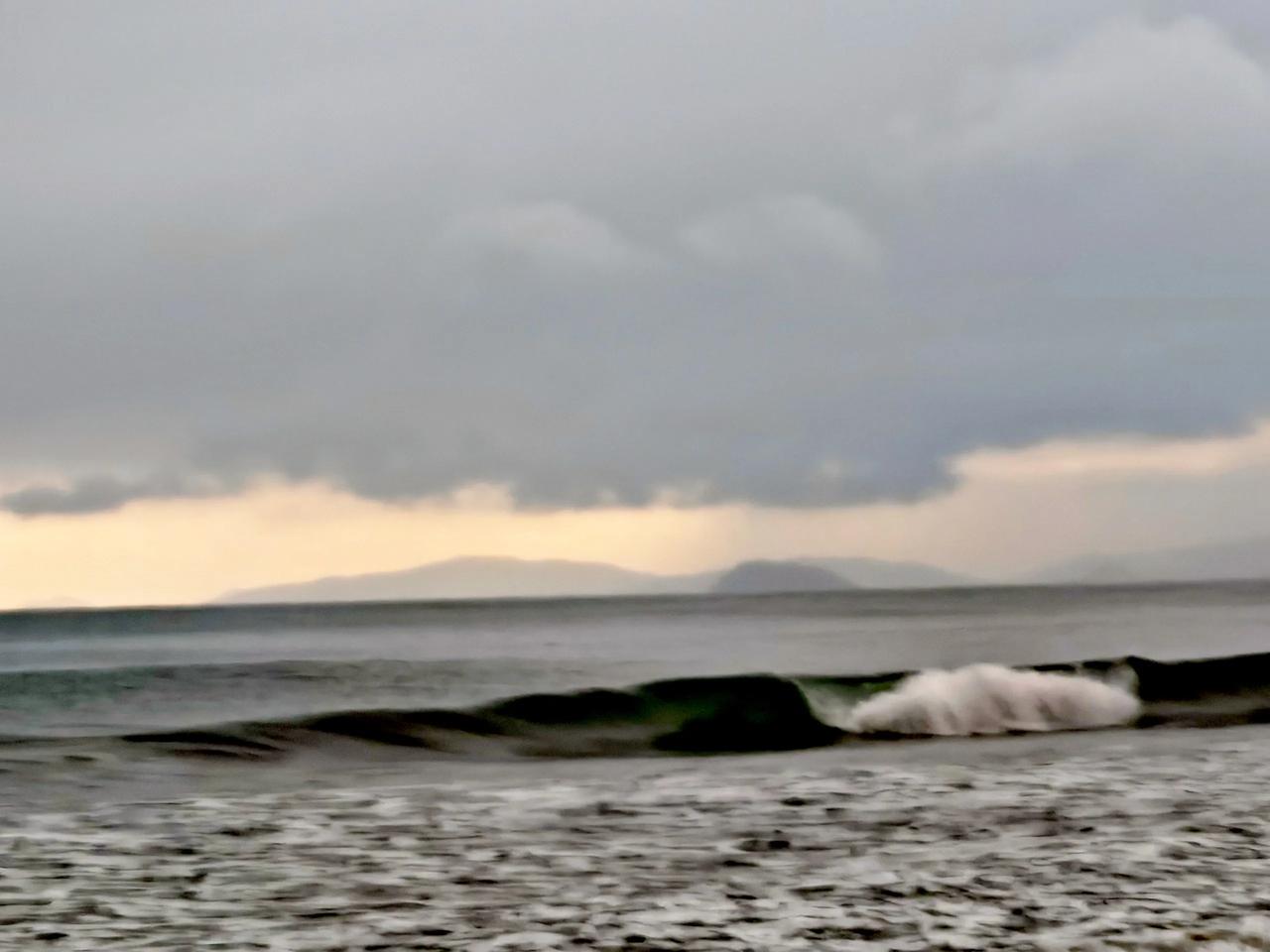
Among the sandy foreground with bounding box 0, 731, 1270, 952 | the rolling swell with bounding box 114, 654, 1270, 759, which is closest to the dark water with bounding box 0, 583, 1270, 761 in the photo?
the rolling swell with bounding box 114, 654, 1270, 759

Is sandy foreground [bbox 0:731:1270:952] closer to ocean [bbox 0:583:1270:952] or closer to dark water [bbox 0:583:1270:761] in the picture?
ocean [bbox 0:583:1270:952]

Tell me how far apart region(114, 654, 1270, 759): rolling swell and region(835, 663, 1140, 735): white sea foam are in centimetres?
2

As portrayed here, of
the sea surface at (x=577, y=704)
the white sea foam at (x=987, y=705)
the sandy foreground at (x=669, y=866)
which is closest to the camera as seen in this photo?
the sandy foreground at (x=669, y=866)

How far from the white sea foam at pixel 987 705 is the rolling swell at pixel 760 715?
2 centimetres

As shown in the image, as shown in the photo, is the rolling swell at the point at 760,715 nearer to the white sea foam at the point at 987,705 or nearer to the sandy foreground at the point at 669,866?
the white sea foam at the point at 987,705

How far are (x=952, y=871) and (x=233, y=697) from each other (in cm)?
2278

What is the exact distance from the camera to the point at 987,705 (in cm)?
2177

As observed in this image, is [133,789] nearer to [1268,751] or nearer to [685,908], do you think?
[685,908]

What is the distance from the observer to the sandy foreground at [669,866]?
6625 mm

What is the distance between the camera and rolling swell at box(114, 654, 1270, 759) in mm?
18656

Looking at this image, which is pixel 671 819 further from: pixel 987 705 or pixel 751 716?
pixel 987 705

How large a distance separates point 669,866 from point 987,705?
14.7 meters

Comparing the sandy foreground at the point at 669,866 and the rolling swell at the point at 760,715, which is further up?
the sandy foreground at the point at 669,866

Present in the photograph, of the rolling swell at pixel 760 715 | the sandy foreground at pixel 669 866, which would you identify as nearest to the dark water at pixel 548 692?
the rolling swell at pixel 760 715
